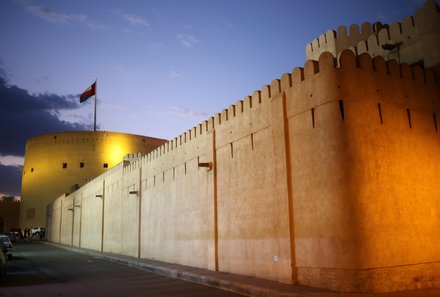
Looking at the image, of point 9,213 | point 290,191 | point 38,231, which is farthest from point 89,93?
point 290,191

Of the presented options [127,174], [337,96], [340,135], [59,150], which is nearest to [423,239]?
[340,135]

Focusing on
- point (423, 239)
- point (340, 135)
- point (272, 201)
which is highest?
point (340, 135)

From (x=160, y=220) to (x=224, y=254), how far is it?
5.78m

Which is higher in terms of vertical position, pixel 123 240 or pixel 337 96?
pixel 337 96

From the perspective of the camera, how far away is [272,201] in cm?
1029

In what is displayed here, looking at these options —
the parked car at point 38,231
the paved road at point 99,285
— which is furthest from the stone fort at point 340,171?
the parked car at point 38,231

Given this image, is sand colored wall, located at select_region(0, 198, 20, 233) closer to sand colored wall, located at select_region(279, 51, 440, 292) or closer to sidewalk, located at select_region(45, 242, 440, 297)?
sidewalk, located at select_region(45, 242, 440, 297)

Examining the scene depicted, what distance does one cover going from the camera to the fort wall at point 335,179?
8250mm

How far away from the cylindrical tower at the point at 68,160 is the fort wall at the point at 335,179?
4664 cm

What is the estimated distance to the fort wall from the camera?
825 cm

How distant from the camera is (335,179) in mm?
8422

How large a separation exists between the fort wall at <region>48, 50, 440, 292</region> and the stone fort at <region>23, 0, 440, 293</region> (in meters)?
0.02

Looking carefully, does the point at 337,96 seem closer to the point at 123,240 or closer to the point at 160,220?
the point at 160,220

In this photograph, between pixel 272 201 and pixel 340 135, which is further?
pixel 272 201
